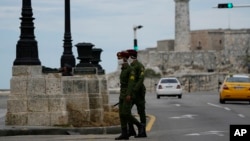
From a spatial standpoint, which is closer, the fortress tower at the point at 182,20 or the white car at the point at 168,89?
the white car at the point at 168,89

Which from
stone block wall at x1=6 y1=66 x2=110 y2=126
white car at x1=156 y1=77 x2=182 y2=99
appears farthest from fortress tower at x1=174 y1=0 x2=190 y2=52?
stone block wall at x1=6 y1=66 x2=110 y2=126

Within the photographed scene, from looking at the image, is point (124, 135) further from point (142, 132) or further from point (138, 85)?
point (138, 85)

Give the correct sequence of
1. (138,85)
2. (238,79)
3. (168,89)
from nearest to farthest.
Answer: (138,85), (238,79), (168,89)

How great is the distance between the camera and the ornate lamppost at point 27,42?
23.3 m

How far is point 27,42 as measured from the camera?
23312 mm

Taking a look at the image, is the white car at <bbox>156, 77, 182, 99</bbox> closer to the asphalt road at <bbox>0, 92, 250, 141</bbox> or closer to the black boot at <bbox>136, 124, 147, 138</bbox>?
the asphalt road at <bbox>0, 92, 250, 141</bbox>

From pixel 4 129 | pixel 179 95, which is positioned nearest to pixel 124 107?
pixel 4 129

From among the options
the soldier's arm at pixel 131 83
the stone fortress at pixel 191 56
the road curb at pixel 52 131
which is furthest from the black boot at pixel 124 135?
the stone fortress at pixel 191 56

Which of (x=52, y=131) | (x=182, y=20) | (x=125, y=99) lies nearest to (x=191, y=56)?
(x=182, y=20)

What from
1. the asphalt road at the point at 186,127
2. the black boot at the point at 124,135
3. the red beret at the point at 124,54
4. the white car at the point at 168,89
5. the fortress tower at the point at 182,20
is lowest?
the asphalt road at the point at 186,127

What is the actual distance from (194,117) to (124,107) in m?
10.0

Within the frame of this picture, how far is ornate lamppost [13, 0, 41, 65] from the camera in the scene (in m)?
23.3

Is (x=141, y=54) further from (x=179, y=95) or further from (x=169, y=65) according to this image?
(x=179, y=95)

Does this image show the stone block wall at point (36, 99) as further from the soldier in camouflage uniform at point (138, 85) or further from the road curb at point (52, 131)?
the soldier in camouflage uniform at point (138, 85)
